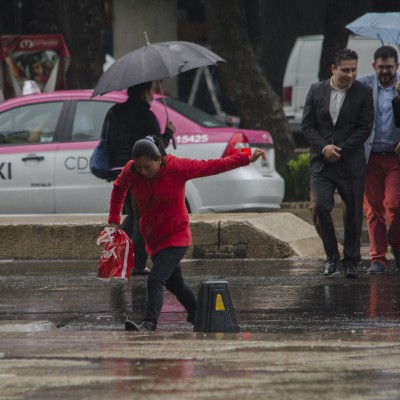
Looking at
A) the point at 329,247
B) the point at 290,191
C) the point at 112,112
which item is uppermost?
the point at 112,112

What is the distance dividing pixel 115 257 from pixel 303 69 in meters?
16.3

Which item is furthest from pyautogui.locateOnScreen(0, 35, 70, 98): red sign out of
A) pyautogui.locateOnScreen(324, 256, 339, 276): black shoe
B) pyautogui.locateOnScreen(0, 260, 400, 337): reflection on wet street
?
pyautogui.locateOnScreen(324, 256, 339, 276): black shoe

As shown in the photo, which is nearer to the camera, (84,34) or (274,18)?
(84,34)

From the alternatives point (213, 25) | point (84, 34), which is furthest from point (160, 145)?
point (84, 34)

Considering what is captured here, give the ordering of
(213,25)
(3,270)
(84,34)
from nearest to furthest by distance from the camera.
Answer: (3,270) → (213,25) → (84,34)

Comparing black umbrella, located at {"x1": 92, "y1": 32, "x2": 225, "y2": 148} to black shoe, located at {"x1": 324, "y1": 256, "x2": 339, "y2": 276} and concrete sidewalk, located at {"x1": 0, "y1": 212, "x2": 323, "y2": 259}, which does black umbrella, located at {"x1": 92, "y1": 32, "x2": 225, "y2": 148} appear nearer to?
black shoe, located at {"x1": 324, "y1": 256, "x2": 339, "y2": 276}

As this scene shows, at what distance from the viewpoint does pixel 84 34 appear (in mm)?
18422

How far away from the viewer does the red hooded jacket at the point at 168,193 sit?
7469mm

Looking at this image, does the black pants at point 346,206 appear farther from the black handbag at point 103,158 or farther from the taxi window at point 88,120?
the taxi window at point 88,120

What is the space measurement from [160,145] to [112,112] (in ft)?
9.61

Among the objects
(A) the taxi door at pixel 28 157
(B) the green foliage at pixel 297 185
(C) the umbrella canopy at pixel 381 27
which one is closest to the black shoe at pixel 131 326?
(C) the umbrella canopy at pixel 381 27

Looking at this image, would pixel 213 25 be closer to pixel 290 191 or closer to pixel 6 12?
pixel 290 191

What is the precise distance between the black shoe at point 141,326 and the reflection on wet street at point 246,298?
359 mm

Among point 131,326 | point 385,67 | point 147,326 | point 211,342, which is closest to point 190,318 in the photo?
point 147,326
